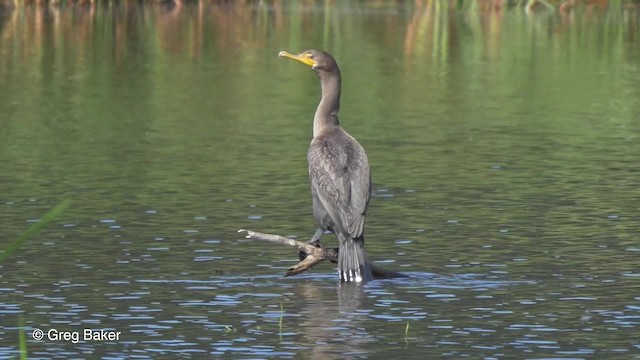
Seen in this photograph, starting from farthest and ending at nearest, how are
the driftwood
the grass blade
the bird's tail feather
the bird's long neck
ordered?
the bird's long neck
the bird's tail feather
the driftwood
the grass blade

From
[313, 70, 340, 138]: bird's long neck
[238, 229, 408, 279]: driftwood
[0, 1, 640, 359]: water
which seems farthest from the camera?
[313, 70, 340, 138]: bird's long neck

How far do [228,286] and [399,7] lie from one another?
4181cm

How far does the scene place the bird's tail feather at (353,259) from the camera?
1418 centimetres

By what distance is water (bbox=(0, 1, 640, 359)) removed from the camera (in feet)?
41.9

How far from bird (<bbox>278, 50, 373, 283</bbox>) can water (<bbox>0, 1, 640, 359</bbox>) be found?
279 millimetres

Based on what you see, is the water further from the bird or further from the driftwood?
the bird

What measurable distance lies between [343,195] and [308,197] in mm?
5104

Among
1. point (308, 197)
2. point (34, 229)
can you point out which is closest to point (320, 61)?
point (308, 197)

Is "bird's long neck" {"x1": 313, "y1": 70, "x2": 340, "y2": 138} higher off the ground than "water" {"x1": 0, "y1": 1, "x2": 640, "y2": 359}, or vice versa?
"bird's long neck" {"x1": 313, "y1": 70, "x2": 340, "y2": 138}

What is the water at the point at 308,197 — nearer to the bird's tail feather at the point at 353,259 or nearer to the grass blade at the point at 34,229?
the bird's tail feather at the point at 353,259

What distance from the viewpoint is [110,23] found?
47656 millimetres

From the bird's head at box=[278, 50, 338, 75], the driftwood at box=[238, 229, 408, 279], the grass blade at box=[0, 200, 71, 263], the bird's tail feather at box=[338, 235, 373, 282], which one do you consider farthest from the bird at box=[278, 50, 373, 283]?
the grass blade at box=[0, 200, 71, 263]

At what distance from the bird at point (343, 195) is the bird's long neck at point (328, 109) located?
0.30ft

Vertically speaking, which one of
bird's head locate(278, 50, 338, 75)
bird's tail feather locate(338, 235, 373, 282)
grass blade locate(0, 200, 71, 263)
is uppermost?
grass blade locate(0, 200, 71, 263)
